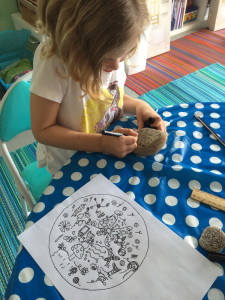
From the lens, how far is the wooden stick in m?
0.52

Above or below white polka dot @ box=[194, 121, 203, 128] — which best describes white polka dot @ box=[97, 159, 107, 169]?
below

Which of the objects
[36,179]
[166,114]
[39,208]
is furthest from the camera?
[36,179]

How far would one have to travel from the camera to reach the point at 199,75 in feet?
6.62

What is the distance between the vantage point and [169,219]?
503 mm

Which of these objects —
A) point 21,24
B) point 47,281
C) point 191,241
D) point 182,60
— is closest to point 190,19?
point 182,60

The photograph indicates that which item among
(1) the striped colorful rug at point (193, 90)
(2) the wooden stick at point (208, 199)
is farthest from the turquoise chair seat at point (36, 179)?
(1) the striped colorful rug at point (193, 90)

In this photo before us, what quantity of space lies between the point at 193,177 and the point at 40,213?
33 cm

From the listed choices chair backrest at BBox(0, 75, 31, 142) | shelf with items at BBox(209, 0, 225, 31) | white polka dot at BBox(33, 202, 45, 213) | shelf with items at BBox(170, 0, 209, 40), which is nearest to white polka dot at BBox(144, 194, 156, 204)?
white polka dot at BBox(33, 202, 45, 213)

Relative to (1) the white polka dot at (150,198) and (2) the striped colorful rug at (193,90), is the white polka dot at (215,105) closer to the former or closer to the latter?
(1) the white polka dot at (150,198)

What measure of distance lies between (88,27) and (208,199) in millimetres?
402

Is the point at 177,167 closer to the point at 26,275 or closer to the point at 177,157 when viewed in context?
the point at 177,157

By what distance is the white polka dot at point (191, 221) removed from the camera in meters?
0.49

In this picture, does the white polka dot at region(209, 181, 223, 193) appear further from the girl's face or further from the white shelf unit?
the white shelf unit

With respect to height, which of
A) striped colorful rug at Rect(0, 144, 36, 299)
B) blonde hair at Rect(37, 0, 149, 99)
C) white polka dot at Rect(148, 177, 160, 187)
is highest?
blonde hair at Rect(37, 0, 149, 99)
